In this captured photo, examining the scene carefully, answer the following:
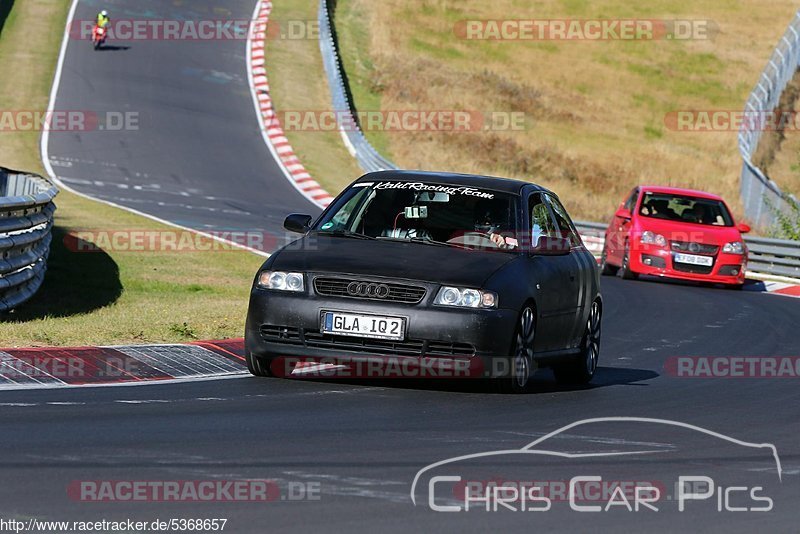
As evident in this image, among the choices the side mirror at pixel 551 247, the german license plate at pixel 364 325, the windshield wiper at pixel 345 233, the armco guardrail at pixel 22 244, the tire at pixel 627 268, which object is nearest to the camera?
the german license plate at pixel 364 325

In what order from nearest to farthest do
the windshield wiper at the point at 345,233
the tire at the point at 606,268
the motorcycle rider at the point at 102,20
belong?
1. the windshield wiper at the point at 345,233
2. the tire at the point at 606,268
3. the motorcycle rider at the point at 102,20

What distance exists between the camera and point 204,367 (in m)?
10.4

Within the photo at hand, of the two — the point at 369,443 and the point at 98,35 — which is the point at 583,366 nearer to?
the point at 369,443

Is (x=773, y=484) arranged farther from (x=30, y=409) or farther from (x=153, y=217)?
(x=153, y=217)

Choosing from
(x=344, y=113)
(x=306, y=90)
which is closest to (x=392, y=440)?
(x=344, y=113)

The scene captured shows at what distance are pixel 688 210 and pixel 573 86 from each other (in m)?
35.9

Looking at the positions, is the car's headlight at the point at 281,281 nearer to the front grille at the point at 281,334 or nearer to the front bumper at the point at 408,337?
the front bumper at the point at 408,337

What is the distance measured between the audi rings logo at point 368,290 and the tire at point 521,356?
92 centimetres

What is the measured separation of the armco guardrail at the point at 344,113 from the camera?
36.7 meters

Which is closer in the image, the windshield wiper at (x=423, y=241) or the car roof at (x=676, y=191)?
the windshield wiper at (x=423, y=241)

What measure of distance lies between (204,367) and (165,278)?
8.92 meters

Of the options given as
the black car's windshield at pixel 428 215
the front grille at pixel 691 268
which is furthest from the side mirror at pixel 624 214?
the black car's windshield at pixel 428 215

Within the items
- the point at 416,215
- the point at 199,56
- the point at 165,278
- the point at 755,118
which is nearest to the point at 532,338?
the point at 416,215

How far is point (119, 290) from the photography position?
17.7 meters
